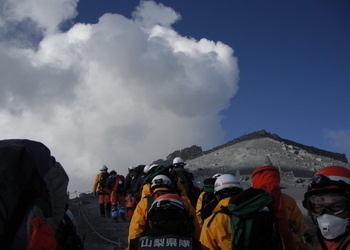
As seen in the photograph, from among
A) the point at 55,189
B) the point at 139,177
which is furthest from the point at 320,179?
the point at 139,177

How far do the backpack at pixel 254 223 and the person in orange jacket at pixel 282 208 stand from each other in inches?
27.7

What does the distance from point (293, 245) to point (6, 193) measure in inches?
132

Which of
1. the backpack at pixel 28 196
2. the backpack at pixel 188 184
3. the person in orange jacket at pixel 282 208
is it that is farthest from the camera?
the backpack at pixel 188 184

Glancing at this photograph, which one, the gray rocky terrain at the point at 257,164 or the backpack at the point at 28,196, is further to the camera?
the gray rocky terrain at the point at 257,164

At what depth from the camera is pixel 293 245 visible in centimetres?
401

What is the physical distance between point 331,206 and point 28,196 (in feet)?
7.29

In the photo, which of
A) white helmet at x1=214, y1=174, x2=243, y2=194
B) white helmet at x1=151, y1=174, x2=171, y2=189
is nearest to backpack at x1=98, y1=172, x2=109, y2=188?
white helmet at x1=151, y1=174, x2=171, y2=189

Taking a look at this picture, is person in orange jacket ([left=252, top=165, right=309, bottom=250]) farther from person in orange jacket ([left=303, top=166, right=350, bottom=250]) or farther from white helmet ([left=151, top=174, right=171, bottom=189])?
white helmet ([left=151, top=174, right=171, bottom=189])

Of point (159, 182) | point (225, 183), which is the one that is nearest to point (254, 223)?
point (225, 183)

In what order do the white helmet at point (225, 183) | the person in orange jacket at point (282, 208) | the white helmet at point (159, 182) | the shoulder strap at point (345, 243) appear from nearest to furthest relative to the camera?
1. the shoulder strap at point (345, 243)
2. the person in orange jacket at point (282, 208)
3. the white helmet at point (225, 183)
4. the white helmet at point (159, 182)

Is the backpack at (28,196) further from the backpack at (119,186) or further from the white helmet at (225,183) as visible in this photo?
the backpack at (119,186)

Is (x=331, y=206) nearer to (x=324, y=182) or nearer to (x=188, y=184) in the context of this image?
(x=324, y=182)

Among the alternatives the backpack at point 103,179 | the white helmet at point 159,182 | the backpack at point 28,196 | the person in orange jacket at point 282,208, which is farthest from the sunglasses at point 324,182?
the backpack at point 103,179

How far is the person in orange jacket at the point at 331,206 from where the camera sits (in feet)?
8.05
